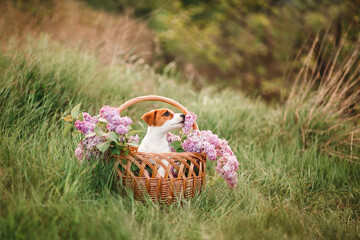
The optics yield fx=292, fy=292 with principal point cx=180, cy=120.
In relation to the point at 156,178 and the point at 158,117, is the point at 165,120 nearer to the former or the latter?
the point at 158,117

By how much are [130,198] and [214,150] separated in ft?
2.15

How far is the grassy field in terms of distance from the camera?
159 centimetres

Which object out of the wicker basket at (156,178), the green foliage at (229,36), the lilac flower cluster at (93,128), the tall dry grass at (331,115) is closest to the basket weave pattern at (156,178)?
the wicker basket at (156,178)

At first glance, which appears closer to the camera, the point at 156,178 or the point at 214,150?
the point at 156,178

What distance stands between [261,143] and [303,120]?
22.1 inches

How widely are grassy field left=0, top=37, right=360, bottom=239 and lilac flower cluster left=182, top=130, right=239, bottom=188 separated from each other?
96 millimetres

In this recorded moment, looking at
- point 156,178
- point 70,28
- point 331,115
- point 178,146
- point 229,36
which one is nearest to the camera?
point 156,178

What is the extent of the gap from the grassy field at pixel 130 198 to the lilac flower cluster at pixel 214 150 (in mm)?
96

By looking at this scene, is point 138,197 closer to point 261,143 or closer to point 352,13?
point 261,143

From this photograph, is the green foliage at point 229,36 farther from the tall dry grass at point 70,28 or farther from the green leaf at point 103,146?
the green leaf at point 103,146

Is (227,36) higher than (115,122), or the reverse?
(115,122)

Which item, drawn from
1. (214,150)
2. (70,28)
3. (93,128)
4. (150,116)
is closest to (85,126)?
(93,128)

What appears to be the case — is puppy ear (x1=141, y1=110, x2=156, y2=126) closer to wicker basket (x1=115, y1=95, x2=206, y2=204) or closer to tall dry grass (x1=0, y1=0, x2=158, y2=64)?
wicker basket (x1=115, y1=95, x2=206, y2=204)

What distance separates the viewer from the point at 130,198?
188 centimetres
